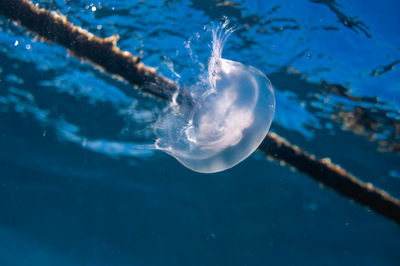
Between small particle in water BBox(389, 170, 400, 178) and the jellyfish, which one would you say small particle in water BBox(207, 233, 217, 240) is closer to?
small particle in water BBox(389, 170, 400, 178)

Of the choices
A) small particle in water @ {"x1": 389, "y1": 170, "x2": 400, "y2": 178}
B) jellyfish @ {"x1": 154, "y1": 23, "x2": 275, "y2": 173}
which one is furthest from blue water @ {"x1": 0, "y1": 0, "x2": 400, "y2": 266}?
jellyfish @ {"x1": 154, "y1": 23, "x2": 275, "y2": 173}

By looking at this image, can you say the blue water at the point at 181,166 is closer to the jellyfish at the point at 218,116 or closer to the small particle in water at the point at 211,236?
the small particle in water at the point at 211,236

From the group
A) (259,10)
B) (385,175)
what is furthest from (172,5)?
(385,175)

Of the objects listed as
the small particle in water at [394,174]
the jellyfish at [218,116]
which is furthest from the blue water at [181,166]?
the jellyfish at [218,116]

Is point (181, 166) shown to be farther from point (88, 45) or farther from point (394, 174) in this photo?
point (88, 45)

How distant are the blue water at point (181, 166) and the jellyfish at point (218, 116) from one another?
27 centimetres

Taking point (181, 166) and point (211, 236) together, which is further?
point (211, 236)

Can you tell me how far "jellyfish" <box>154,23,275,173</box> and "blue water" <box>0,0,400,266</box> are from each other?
27 centimetres

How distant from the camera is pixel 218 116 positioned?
3688mm

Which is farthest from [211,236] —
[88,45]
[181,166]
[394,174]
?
[88,45]

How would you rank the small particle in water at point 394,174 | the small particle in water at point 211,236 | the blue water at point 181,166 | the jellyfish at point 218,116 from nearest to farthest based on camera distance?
1. the jellyfish at point 218,116
2. the blue water at point 181,166
3. the small particle in water at point 394,174
4. the small particle in water at point 211,236

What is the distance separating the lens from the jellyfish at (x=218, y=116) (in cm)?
349

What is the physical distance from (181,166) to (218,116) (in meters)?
9.73

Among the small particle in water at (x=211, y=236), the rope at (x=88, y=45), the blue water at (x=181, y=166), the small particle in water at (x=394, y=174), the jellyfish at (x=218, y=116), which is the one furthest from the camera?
the small particle in water at (x=211, y=236)
